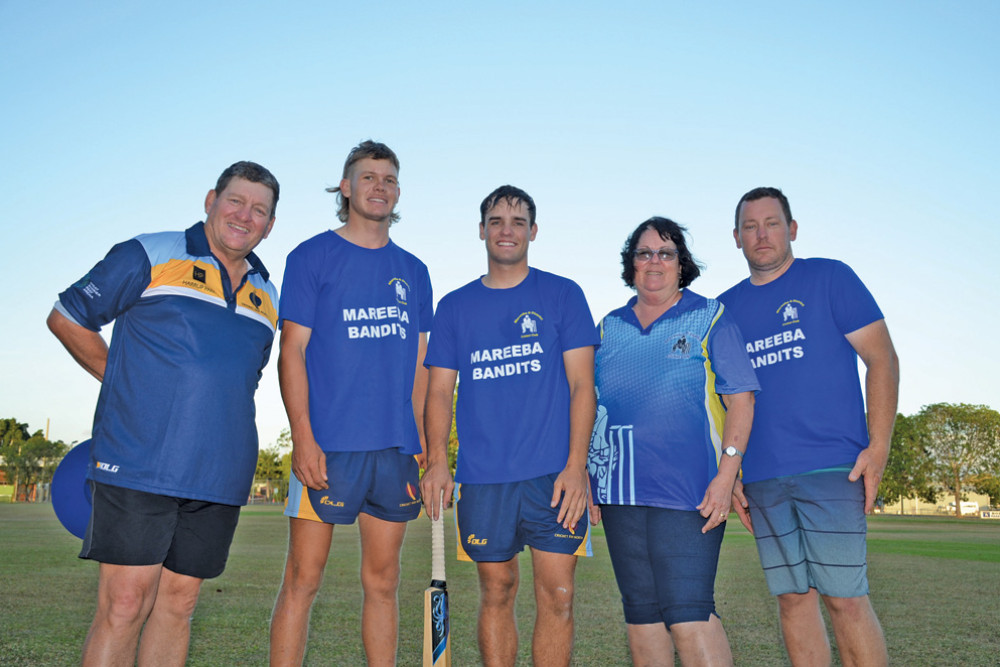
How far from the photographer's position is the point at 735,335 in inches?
151

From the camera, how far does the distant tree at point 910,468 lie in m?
71.6

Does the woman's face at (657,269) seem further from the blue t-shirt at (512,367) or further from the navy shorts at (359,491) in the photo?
the navy shorts at (359,491)

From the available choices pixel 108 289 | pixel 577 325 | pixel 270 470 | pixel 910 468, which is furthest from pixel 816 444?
pixel 270 470

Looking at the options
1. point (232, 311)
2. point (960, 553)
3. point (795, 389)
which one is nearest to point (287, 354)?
point (232, 311)

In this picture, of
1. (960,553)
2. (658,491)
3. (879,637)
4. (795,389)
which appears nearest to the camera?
(658,491)

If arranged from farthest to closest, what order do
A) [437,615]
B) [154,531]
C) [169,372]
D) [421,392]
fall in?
[421,392] < [437,615] < [169,372] < [154,531]

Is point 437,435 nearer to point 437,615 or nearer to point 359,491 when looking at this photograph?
point 359,491

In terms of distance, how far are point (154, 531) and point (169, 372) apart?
75 centimetres

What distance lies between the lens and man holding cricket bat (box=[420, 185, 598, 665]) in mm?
3889

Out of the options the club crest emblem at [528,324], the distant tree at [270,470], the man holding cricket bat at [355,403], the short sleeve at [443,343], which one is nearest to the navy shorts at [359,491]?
the man holding cricket bat at [355,403]

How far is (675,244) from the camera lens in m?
4.07

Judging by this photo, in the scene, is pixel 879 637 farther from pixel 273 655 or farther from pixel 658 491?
pixel 273 655

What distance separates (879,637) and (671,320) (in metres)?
2.00

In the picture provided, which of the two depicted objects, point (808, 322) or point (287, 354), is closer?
point (287, 354)
